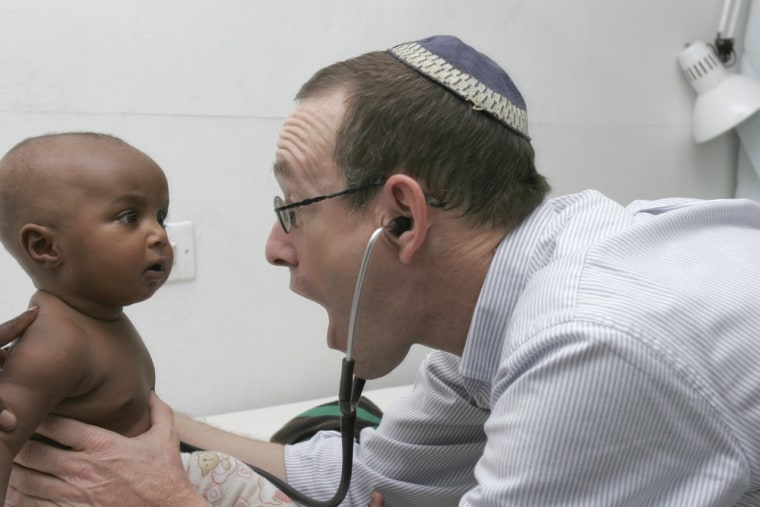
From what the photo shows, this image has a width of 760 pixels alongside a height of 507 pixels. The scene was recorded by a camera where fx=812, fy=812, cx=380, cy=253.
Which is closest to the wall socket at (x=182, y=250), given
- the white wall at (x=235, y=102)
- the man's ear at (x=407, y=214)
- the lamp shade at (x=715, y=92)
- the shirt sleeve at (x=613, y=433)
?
the white wall at (x=235, y=102)

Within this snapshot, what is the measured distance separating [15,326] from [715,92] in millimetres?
2167

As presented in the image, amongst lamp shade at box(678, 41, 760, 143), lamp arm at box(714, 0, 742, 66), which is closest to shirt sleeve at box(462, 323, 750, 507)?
lamp shade at box(678, 41, 760, 143)

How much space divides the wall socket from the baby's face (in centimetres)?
70

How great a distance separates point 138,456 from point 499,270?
20.3 inches

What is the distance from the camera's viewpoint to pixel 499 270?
3.33ft

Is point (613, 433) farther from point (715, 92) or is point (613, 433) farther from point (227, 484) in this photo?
point (715, 92)

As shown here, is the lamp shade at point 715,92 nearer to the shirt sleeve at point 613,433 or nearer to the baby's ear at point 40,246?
the shirt sleeve at point 613,433

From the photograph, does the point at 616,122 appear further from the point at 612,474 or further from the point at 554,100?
the point at 612,474

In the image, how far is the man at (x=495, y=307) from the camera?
31.7 inches

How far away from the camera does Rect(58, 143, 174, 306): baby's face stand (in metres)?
0.96

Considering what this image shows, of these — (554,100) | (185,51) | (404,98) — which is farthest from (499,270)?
(554,100)

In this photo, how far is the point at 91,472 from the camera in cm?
100

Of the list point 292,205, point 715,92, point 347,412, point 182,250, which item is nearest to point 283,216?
point 292,205

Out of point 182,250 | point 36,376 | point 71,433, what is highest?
point 36,376
